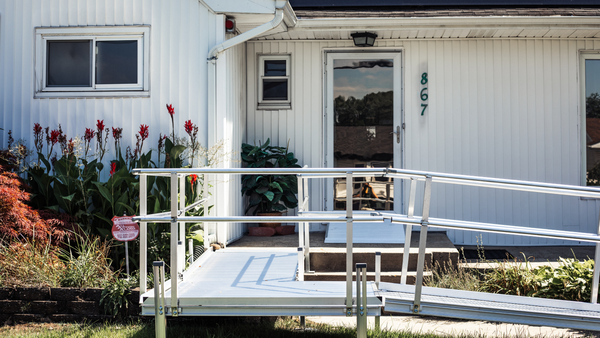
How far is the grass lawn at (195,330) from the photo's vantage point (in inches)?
146

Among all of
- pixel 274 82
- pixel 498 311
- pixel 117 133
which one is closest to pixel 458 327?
pixel 498 311

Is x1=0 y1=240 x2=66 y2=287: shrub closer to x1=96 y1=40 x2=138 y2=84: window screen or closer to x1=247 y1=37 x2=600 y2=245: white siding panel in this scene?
x1=96 y1=40 x2=138 y2=84: window screen

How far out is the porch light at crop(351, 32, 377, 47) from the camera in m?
6.66

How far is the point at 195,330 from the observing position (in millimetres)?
3828

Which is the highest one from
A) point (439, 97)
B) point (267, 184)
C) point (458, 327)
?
point (439, 97)

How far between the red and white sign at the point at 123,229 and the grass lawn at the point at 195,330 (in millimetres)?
775

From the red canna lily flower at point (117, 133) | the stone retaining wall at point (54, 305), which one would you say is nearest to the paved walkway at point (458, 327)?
the stone retaining wall at point (54, 305)

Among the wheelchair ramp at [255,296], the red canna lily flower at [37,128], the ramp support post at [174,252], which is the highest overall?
the red canna lily flower at [37,128]

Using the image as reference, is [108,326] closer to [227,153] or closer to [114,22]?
[227,153]

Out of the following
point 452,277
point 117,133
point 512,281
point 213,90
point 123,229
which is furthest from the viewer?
point 213,90

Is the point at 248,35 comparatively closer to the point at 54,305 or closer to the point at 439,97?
the point at 439,97

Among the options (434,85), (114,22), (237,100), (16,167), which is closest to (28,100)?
(16,167)

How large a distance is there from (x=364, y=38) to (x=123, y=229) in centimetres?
445

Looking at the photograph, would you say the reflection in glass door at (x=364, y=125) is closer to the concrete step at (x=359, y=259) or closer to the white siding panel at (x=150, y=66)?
the white siding panel at (x=150, y=66)
